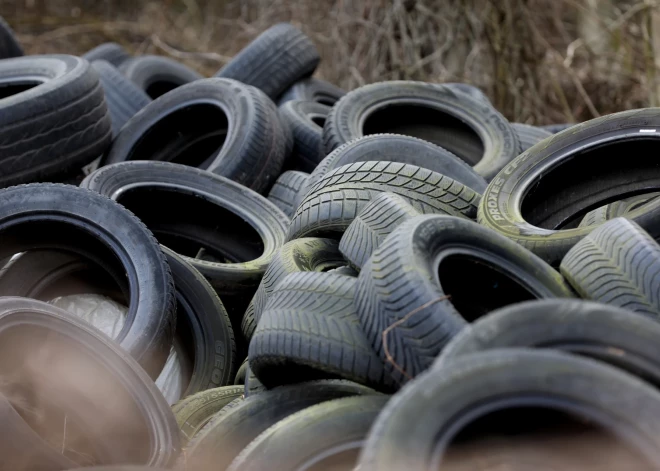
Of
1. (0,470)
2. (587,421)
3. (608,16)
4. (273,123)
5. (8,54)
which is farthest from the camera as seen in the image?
(608,16)

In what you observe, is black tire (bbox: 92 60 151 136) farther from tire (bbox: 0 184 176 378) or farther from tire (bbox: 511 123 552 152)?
tire (bbox: 511 123 552 152)

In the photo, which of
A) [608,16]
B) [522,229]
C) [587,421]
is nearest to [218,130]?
[522,229]

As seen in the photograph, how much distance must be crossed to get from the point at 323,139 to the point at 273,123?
30 centimetres

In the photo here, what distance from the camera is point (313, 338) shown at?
2615 millimetres

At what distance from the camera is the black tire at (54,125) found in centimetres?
424

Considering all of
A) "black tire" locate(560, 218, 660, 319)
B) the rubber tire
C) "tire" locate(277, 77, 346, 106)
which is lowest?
"tire" locate(277, 77, 346, 106)

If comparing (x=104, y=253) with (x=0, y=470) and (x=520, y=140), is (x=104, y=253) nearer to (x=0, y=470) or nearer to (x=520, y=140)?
(x=0, y=470)

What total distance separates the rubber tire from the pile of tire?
10mm

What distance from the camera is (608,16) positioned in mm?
9414

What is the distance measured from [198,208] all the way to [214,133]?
93 cm

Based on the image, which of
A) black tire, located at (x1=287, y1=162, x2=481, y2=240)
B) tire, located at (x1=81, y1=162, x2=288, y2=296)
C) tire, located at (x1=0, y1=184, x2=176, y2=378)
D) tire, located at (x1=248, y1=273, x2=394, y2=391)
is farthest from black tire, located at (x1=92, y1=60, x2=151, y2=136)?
tire, located at (x1=248, y1=273, x2=394, y2=391)

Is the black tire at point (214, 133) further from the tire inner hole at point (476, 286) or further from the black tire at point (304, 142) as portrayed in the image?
the tire inner hole at point (476, 286)

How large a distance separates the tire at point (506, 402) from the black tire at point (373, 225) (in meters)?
1.25

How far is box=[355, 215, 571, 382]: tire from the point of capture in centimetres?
243
